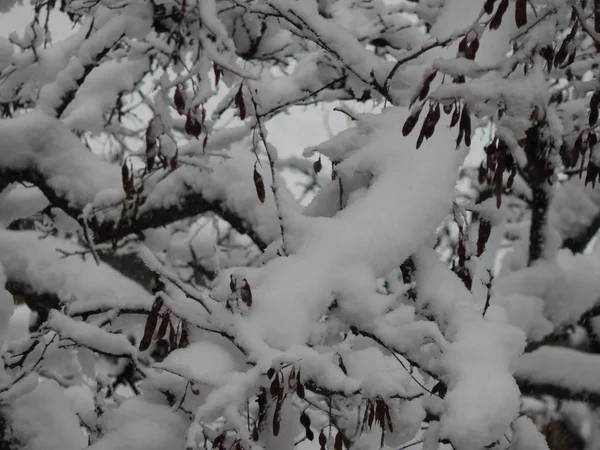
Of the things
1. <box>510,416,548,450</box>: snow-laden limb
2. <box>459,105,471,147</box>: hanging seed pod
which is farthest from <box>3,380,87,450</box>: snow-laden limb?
<box>459,105,471,147</box>: hanging seed pod

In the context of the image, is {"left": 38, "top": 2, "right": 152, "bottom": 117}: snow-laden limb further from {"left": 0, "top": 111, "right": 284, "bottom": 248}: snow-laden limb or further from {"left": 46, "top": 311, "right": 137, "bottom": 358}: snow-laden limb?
{"left": 46, "top": 311, "right": 137, "bottom": 358}: snow-laden limb

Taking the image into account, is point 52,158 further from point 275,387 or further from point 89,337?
point 275,387

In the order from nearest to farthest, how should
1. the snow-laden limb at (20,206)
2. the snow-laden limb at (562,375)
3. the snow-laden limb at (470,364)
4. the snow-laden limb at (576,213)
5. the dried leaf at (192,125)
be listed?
1. the snow-laden limb at (470,364)
2. the dried leaf at (192,125)
3. the snow-laden limb at (562,375)
4. the snow-laden limb at (20,206)
5. the snow-laden limb at (576,213)

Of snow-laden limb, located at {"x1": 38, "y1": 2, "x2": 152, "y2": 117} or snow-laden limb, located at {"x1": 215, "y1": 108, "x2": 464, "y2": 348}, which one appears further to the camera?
snow-laden limb, located at {"x1": 38, "y1": 2, "x2": 152, "y2": 117}

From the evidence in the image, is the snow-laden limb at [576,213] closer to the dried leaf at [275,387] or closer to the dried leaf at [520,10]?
the dried leaf at [520,10]

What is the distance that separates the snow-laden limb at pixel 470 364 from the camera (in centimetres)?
119

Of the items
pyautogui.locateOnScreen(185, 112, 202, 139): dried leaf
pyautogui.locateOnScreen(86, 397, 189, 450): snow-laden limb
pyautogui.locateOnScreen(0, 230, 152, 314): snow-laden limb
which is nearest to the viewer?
pyautogui.locateOnScreen(86, 397, 189, 450): snow-laden limb

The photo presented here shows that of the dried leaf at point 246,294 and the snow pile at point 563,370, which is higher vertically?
the dried leaf at point 246,294

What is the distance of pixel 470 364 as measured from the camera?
1347 millimetres

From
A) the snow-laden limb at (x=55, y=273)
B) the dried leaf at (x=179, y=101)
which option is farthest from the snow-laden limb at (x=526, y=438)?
the snow-laden limb at (x=55, y=273)

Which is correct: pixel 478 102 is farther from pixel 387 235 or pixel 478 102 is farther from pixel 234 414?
pixel 234 414

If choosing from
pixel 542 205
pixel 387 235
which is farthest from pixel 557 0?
pixel 542 205

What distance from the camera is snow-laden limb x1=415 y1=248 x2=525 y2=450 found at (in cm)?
119

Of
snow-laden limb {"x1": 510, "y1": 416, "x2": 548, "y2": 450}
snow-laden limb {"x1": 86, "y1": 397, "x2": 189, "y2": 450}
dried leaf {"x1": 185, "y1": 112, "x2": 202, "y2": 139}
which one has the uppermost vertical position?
dried leaf {"x1": 185, "y1": 112, "x2": 202, "y2": 139}
